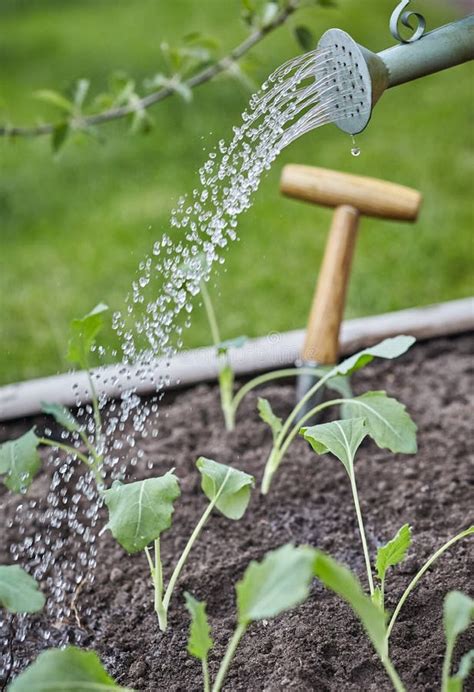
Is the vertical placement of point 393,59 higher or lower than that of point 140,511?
higher

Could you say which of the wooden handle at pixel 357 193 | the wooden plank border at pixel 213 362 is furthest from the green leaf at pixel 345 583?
the wooden handle at pixel 357 193

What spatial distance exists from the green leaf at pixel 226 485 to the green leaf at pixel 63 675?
1.28ft

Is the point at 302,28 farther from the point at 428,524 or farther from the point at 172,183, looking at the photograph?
the point at 172,183

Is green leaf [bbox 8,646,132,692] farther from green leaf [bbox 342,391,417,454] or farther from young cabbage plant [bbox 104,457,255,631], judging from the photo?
green leaf [bbox 342,391,417,454]

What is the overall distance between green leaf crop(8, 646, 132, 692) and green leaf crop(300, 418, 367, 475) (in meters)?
0.50

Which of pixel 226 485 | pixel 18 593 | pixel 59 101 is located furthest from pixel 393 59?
pixel 59 101

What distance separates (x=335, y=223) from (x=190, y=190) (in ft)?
5.03

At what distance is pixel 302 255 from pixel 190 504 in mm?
1440

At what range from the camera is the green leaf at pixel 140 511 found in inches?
53.1

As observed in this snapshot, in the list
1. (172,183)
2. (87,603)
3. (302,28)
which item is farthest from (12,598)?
(172,183)

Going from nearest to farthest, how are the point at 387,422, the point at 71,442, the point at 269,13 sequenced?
the point at 387,422 → the point at 71,442 → the point at 269,13

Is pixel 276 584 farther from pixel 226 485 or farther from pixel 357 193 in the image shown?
pixel 357 193

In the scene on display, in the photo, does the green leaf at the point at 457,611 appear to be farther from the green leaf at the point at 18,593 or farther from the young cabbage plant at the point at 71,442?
the young cabbage plant at the point at 71,442

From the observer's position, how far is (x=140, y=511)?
4.46ft
